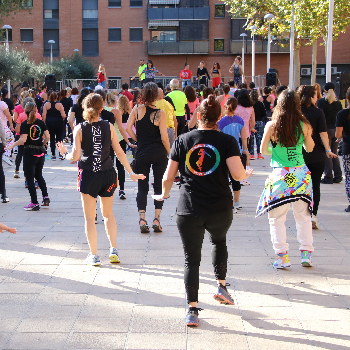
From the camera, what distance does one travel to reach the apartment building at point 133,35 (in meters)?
49.7

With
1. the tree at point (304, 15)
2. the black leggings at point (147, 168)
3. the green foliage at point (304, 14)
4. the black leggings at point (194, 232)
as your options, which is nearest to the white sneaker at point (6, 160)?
the black leggings at point (147, 168)

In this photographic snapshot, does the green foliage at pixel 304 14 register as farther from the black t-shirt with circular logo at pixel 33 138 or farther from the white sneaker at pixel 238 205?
the black t-shirt with circular logo at pixel 33 138

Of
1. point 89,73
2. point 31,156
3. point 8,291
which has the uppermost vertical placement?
point 89,73

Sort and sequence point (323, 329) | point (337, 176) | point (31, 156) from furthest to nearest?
point (337, 176)
point (31, 156)
point (323, 329)

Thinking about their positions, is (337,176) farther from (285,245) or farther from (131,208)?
(285,245)

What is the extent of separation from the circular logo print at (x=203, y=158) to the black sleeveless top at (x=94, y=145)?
1.77m

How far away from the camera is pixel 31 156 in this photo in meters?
9.04

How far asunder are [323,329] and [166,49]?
47.0m

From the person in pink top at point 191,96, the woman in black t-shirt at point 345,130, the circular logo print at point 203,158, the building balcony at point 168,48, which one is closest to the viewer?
the circular logo print at point 203,158

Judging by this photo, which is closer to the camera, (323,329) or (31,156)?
(323,329)

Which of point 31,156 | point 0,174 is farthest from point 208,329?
point 0,174

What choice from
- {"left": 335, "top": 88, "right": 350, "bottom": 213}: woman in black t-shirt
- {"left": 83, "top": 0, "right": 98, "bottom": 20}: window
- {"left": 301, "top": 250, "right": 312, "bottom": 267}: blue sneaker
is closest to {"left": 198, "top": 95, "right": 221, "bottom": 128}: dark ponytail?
{"left": 301, "top": 250, "right": 312, "bottom": 267}: blue sneaker

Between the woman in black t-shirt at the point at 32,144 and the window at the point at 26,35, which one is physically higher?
the window at the point at 26,35

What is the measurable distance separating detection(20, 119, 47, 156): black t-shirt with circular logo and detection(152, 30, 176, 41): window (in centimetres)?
4250
